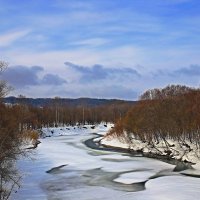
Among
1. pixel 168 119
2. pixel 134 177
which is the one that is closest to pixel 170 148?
pixel 168 119

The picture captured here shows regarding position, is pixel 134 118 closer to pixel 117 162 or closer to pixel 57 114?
pixel 117 162

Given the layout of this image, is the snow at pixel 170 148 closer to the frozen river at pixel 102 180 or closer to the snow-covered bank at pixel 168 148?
the snow-covered bank at pixel 168 148

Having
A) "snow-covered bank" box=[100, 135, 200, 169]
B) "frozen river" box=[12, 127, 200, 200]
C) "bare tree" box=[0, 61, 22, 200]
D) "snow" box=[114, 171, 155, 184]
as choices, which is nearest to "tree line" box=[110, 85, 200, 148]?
"snow-covered bank" box=[100, 135, 200, 169]

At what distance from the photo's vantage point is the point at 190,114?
4444 centimetres

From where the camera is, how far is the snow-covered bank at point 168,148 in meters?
39.6

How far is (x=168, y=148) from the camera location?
→ 46.0 m

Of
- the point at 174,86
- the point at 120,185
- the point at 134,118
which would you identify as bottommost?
the point at 120,185

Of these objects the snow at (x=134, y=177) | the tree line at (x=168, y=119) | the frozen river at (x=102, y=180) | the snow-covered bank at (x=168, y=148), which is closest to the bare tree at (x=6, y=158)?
the frozen river at (x=102, y=180)

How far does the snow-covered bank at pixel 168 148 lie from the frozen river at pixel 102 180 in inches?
111

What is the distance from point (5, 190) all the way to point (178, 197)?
341 inches

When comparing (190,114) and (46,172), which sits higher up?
(190,114)

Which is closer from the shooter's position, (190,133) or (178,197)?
(178,197)

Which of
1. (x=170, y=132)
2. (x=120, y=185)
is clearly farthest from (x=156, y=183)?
(x=170, y=132)

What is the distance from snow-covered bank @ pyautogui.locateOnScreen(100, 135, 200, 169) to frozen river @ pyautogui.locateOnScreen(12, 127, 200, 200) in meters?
2.83
